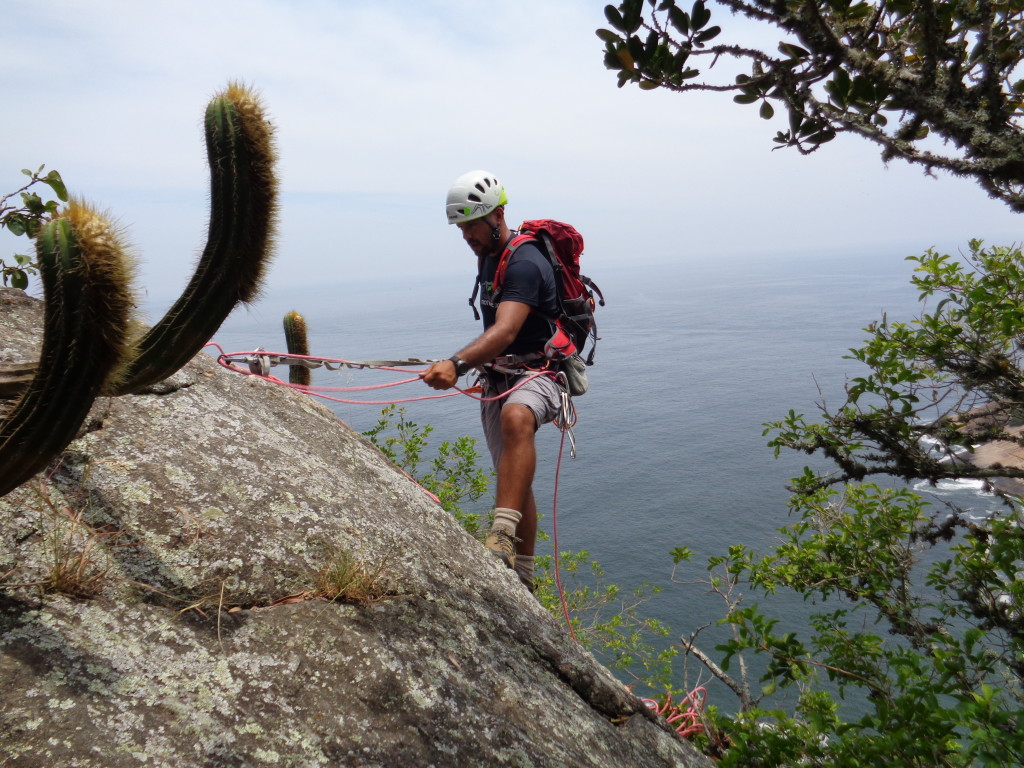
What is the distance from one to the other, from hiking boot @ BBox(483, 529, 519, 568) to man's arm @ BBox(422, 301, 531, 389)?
1.27 metres

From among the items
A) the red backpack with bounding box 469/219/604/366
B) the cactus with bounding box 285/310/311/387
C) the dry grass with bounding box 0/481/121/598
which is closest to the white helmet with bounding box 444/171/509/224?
the red backpack with bounding box 469/219/604/366

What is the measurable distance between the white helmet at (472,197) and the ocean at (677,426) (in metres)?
1.74

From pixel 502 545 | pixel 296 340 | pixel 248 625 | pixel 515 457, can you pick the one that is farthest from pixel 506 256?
pixel 248 625

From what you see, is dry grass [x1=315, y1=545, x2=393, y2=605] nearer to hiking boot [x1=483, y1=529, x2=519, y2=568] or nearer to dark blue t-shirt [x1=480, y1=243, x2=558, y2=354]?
hiking boot [x1=483, y1=529, x2=519, y2=568]

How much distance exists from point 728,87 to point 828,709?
16.0 feet

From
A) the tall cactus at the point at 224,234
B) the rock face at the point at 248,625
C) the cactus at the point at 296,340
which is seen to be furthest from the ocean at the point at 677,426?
the rock face at the point at 248,625

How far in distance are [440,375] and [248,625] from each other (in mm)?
2275

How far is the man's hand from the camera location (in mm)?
4961

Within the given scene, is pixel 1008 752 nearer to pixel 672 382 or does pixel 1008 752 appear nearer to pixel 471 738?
pixel 471 738

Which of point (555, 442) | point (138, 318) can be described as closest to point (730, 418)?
point (555, 442)

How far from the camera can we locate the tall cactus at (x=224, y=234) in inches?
115

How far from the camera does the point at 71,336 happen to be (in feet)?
7.72

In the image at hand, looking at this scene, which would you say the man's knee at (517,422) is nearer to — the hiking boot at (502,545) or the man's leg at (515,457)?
the man's leg at (515,457)

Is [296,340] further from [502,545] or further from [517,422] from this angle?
[502,545]
